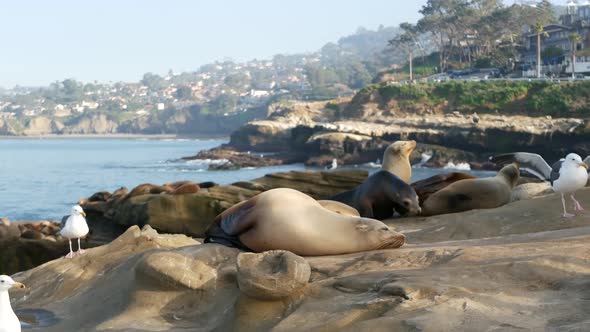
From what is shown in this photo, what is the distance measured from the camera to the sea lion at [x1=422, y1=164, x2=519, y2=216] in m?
9.55

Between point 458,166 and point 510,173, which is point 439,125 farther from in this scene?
point 510,173

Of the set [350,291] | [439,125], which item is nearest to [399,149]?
[350,291]

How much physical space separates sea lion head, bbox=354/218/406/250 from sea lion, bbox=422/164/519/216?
3.49 metres

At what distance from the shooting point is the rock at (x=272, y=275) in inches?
192

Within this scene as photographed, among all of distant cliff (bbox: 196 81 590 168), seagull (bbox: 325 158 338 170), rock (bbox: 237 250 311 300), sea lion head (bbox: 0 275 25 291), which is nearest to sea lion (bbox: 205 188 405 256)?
rock (bbox: 237 250 311 300)

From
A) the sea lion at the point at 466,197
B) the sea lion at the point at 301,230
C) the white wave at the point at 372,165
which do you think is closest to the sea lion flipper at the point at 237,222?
the sea lion at the point at 301,230

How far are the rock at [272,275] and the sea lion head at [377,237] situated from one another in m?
1.02

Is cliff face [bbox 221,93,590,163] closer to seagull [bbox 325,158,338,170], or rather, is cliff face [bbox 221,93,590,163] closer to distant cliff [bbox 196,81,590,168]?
distant cliff [bbox 196,81,590,168]

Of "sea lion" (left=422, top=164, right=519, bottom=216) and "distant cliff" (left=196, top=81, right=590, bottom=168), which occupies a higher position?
"sea lion" (left=422, top=164, right=519, bottom=216)

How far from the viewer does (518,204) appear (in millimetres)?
8344

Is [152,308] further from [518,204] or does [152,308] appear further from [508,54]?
[508,54]

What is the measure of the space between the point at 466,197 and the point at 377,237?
3.87 m

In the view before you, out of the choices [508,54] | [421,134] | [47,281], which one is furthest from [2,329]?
[508,54]

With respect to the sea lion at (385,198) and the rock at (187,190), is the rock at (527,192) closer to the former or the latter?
the sea lion at (385,198)
